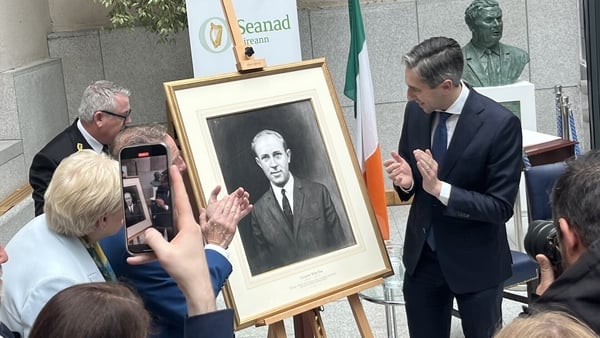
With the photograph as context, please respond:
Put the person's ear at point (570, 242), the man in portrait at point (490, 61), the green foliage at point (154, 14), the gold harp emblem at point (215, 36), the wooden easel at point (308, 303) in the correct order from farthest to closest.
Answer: the green foliage at point (154, 14), the man in portrait at point (490, 61), the gold harp emblem at point (215, 36), the wooden easel at point (308, 303), the person's ear at point (570, 242)

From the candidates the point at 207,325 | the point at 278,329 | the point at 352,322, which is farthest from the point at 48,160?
the point at 207,325

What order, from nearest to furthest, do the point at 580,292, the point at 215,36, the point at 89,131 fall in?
1. the point at 580,292
2. the point at 89,131
3. the point at 215,36

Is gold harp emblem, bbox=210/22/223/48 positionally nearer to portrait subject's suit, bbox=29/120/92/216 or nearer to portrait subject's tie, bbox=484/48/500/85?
portrait subject's tie, bbox=484/48/500/85

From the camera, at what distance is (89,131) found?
4.14 metres

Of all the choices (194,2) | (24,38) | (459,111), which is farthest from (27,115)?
(459,111)

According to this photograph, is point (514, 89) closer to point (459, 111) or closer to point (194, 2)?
point (194, 2)

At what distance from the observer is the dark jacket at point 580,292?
5.76 ft

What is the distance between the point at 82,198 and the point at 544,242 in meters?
1.27

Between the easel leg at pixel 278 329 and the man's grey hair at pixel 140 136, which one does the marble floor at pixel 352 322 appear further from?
the man's grey hair at pixel 140 136

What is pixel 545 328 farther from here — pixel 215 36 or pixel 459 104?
pixel 215 36

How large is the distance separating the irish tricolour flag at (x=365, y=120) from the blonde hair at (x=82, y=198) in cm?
224

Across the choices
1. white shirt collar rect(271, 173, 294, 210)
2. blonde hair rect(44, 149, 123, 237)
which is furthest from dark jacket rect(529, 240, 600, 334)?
white shirt collar rect(271, 173, 294, 210)

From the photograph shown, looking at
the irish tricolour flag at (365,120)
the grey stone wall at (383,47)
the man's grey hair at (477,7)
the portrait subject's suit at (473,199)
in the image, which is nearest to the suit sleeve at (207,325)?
the portrait subject's suit at (473,199)

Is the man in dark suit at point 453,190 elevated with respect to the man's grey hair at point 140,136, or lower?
lower
